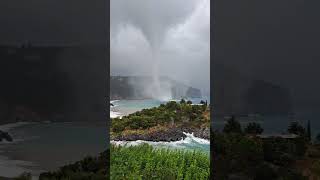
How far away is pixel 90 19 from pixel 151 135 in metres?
1.76

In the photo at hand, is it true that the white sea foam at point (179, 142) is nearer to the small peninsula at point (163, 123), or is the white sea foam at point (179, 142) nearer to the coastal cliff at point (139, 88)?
the small peninsula at point (163, 123)

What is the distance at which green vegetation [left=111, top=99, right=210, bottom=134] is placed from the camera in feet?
19.3

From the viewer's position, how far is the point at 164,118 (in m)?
5.91

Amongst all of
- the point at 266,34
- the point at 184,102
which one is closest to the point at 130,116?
the point at 184,102

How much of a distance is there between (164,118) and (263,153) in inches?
57.1

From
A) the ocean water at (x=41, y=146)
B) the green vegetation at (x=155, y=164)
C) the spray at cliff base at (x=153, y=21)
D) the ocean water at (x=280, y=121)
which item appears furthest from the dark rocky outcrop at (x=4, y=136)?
the ocean water at (x=280, y=121)

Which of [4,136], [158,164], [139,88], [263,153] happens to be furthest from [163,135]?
[4,136]

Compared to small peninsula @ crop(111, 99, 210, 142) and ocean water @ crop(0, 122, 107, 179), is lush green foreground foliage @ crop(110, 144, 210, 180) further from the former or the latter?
ocean water @ crop(0, 122, 107, 179)

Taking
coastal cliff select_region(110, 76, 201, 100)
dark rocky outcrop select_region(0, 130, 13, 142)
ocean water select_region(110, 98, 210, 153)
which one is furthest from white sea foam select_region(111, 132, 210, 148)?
dark rocky outcrop select_region(0, 130, 13, 142)

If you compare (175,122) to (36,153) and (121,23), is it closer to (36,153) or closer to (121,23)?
(121,23)

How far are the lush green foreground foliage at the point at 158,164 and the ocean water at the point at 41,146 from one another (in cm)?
84

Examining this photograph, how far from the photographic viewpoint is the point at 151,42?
575 cm

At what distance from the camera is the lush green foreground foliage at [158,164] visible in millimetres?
5723

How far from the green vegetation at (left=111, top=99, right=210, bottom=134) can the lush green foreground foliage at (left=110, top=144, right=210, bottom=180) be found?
1.05ft
